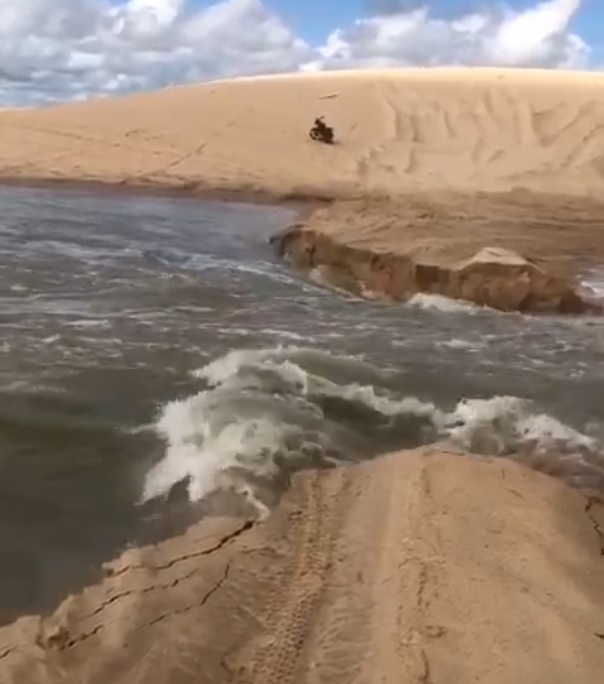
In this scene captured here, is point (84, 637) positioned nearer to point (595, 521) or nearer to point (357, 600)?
point (357, 600)

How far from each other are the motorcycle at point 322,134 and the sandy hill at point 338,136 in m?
0.15

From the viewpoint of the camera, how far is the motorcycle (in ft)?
44.7

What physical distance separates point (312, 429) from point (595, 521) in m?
1.28

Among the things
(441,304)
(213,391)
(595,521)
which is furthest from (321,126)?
(595,521)

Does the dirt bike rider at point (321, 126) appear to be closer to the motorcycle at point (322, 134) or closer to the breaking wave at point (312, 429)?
the motorcycle at point (322, 134)

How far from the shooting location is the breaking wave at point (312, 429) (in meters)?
3.71

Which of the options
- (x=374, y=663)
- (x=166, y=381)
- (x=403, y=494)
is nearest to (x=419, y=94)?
(x=166, y=381)

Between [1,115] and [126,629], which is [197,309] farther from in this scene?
[1,115]

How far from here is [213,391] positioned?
4539 millimetres

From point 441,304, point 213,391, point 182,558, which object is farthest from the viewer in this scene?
point 441,304

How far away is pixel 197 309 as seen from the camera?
624cm

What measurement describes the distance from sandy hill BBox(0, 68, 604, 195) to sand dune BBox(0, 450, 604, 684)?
887 cm

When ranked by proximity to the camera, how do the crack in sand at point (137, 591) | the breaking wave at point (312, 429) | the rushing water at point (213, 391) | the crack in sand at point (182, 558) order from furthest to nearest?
the breaking wave at point (312, 429)
the rushing water at point (213, 391)
the crack in sand at point (182, 558)
the crack in sand at point (137, 591)

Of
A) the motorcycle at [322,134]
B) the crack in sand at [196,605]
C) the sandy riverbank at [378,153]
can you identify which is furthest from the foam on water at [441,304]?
the motorcycle at [322,134]
